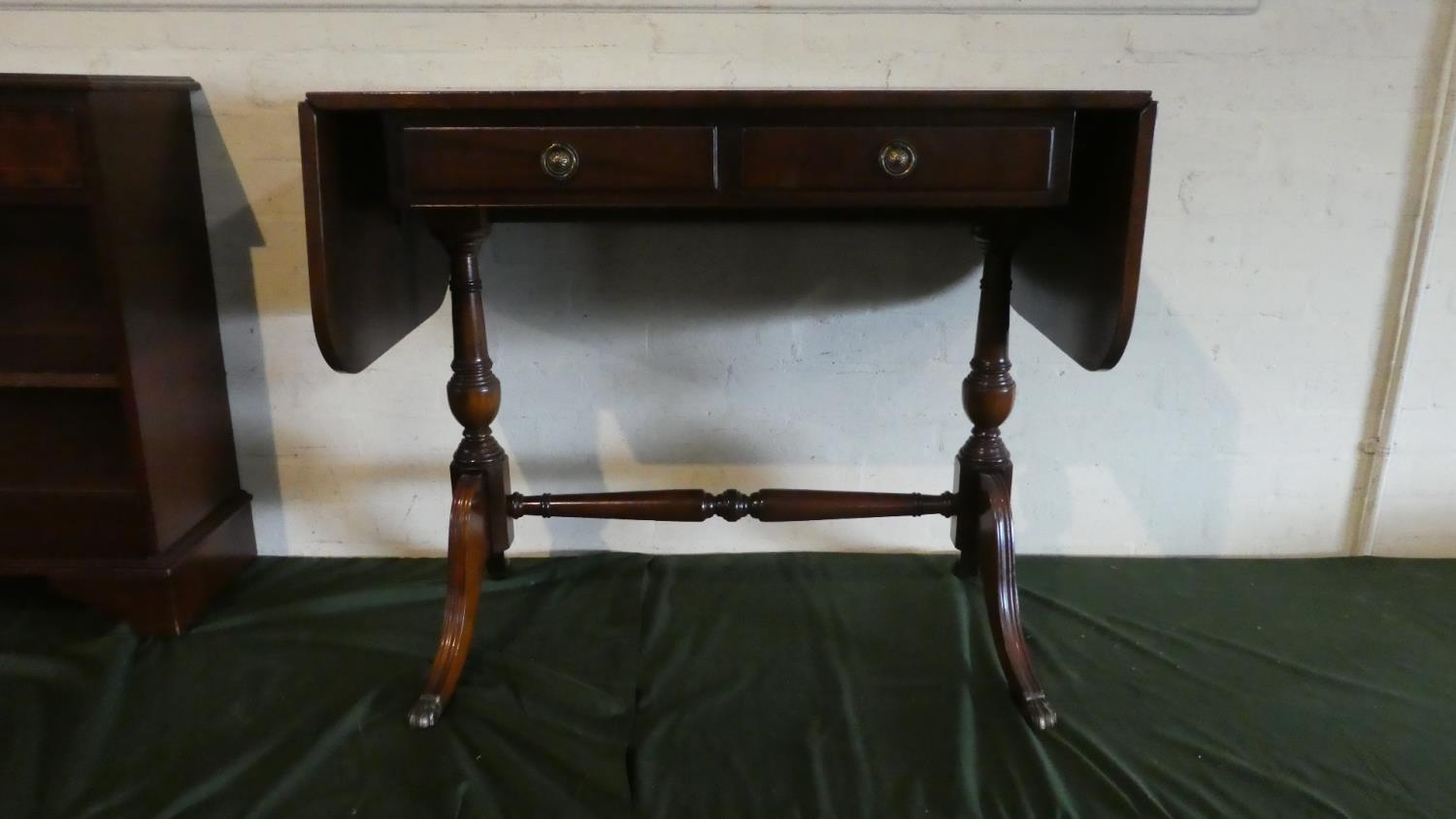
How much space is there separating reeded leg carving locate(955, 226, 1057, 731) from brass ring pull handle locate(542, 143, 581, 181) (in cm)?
71

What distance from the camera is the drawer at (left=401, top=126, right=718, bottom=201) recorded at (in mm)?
1371

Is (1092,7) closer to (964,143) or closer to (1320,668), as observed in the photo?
(964,143)

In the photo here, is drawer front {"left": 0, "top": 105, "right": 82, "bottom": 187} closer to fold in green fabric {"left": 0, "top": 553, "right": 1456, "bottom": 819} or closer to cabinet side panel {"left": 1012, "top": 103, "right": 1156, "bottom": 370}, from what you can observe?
fold in green fabric {"left": 0, "top": 553, "right": 1456, "bottom": 819}

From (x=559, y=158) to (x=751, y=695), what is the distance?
870mm

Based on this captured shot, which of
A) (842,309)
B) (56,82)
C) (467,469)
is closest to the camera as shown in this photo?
(56,82)

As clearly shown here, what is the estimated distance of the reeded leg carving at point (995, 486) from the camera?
1.58 meters

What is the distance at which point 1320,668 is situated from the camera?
5.56ft

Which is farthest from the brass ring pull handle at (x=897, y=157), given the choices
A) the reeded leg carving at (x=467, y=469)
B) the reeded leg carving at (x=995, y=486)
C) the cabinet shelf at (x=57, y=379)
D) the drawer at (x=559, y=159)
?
the cabinet shelf at (x=57, y=379)

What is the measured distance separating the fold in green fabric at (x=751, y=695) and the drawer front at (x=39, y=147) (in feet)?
2.53

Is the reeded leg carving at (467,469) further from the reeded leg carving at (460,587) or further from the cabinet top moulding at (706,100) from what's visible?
the cabinet top moulding at (706,100)

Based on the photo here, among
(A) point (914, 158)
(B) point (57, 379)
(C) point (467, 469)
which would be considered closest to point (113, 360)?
(B) point (57, 379)

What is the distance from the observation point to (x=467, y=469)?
1744 millimetres

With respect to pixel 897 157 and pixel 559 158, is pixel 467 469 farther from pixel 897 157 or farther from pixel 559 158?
pixel 897 157

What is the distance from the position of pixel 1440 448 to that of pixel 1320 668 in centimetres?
68
